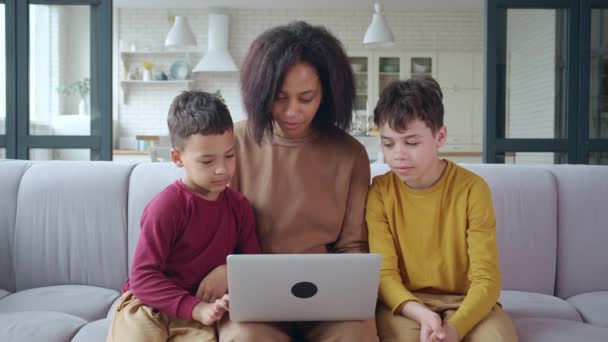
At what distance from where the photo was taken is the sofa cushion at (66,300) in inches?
79.4

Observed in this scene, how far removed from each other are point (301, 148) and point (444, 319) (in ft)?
2.01

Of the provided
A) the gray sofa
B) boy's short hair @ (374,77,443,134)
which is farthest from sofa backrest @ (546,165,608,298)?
boy's short hair @ (374,77,443,134)

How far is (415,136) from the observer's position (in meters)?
1.69

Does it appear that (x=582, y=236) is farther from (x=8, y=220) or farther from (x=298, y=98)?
(x=8, y=220)

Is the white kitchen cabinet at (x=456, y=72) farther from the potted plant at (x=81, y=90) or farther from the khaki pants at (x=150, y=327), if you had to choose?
the khaki pants at (x=150, y=327)

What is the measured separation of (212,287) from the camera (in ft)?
5.17

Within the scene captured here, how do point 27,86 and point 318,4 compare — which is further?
point 318,4

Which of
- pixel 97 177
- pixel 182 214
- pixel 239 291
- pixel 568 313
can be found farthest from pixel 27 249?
pixel 568 313

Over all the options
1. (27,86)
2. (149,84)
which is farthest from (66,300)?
(149,84)

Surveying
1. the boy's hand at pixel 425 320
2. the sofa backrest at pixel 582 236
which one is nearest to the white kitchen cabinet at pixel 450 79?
the sofa backrest at pixel 582 236

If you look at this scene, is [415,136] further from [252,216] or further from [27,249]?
[27,249]

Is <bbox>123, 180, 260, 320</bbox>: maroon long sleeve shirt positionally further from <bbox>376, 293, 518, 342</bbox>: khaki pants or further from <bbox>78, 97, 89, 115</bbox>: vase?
<bbox>78, 97, 89, 115</bbox>: vase

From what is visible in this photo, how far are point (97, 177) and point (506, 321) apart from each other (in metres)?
1.52

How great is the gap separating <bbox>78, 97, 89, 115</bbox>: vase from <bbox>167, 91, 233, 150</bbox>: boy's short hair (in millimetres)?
1963
